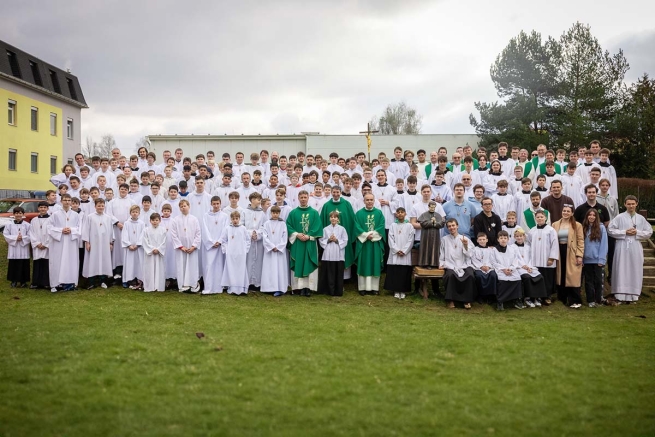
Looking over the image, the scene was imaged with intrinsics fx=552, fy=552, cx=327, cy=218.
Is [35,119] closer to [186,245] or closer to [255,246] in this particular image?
[186,245]

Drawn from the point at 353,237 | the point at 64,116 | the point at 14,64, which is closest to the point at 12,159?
the point at 14,64

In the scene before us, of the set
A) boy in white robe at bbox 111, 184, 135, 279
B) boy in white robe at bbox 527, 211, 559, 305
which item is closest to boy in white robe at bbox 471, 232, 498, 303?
boy in white robe at bbox 527, 211, 559, 305

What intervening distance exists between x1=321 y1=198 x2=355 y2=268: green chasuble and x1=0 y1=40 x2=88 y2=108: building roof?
29.8 meters

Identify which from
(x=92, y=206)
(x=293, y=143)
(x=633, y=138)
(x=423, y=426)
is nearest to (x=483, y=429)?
(x=423, y=426)

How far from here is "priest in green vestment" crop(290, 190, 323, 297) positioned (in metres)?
11.8

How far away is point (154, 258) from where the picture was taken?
39.0 feet

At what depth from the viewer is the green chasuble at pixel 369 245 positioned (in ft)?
39.2

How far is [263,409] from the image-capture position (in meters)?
5.13

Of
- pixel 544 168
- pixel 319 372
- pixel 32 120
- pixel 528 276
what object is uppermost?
pixel 32 120

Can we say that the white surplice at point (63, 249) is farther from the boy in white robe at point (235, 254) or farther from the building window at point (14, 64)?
the building window at point (14, 64)

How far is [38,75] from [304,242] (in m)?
34.4

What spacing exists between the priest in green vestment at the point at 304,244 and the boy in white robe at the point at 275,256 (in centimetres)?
17

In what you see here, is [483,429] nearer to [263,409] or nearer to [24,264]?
[263,409]

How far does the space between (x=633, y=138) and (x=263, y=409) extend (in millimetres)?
31761
